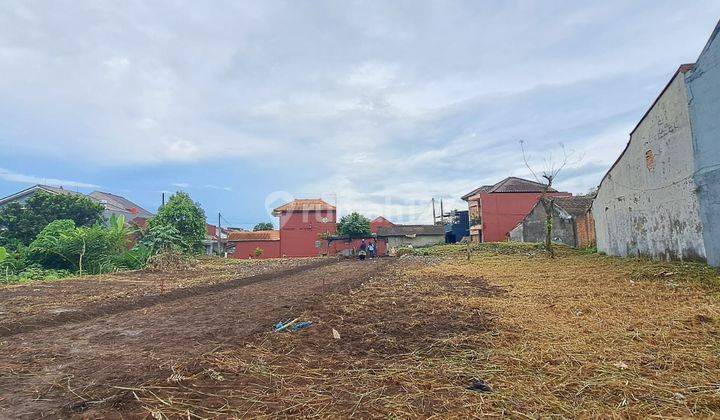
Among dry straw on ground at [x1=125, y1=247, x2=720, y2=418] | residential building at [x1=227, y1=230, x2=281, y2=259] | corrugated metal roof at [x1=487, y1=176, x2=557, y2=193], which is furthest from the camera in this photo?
residential building at [x1=227, y1=230, x2=281, y2=259]

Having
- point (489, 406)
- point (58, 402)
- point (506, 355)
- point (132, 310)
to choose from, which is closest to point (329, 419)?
point (489, 406)

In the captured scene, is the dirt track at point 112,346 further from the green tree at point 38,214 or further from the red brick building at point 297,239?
the red brick building at point 297,239

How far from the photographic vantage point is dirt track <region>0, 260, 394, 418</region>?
3123mm

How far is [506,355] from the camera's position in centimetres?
359

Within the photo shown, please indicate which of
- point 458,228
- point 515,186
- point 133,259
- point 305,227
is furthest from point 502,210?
point 133,259

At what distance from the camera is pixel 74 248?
18047 millimetres

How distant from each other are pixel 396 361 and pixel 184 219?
28260 millimetres

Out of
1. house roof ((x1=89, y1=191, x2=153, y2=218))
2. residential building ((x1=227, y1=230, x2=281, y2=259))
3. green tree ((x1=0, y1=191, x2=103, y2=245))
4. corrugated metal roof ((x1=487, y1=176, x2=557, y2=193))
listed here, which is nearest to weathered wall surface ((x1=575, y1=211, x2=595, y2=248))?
corrugated metal roof ((x1=487, y1=176, x2=557, y2=193))

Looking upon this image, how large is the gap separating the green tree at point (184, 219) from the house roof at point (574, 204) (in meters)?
27.1

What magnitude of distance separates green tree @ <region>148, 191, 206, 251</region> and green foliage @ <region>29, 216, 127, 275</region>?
811 centimetres

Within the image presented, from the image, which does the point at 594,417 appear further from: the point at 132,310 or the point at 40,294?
the point at 40,294

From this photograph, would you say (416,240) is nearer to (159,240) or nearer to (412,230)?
(412,230)

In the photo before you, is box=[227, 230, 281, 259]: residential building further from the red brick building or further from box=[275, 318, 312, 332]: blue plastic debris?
box=[275, 318, 312, 332]: blue plastic debris

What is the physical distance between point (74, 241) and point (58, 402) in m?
18.2
